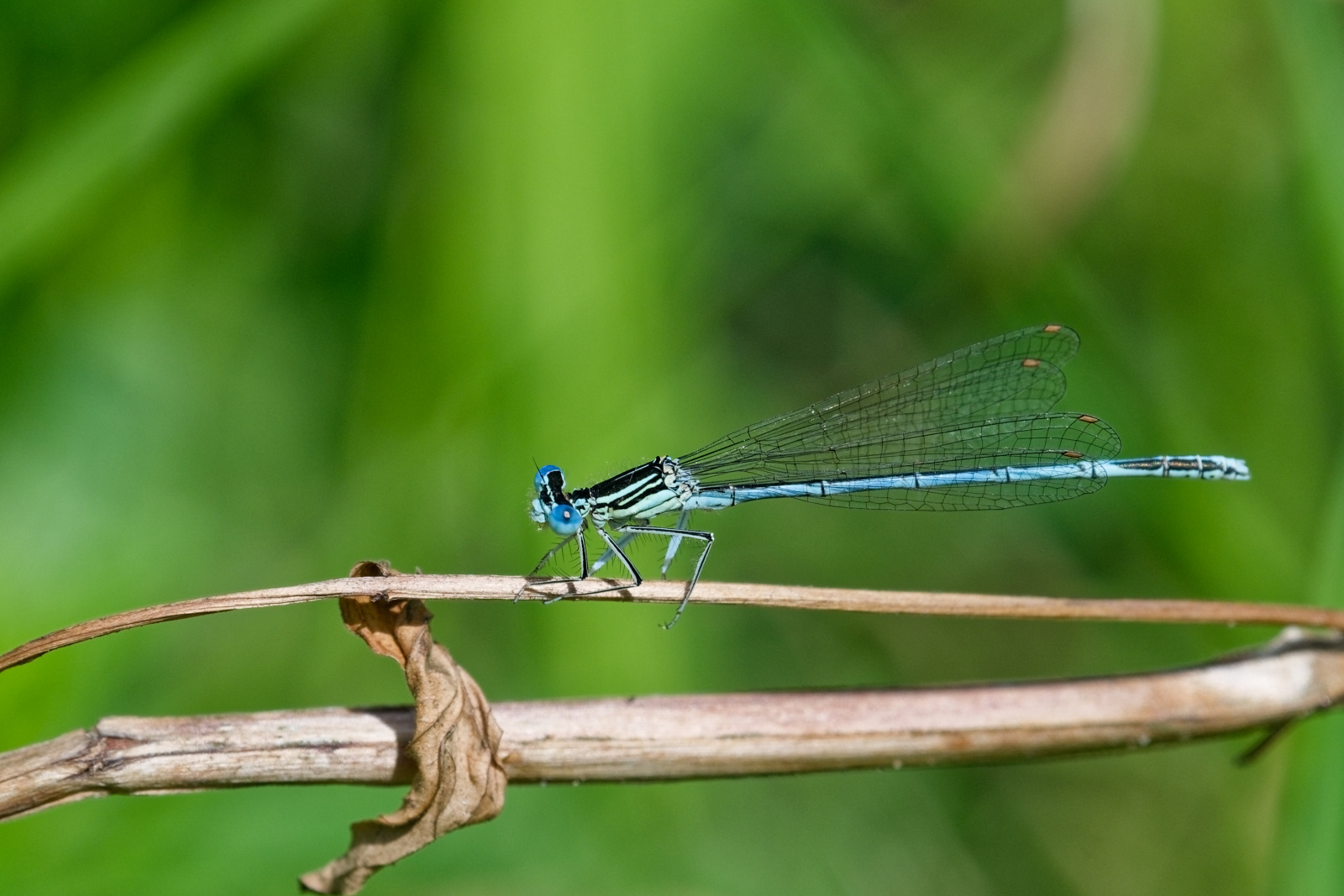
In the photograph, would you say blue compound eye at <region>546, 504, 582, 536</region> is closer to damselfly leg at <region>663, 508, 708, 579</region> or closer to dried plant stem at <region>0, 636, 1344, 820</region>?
damselfly leg at <region>663, 508, 708, 579</region>

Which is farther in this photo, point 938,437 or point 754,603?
point 938,437

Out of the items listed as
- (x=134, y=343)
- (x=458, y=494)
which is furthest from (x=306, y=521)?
(x=134, y=343)

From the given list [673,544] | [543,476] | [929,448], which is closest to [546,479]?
[543,476]

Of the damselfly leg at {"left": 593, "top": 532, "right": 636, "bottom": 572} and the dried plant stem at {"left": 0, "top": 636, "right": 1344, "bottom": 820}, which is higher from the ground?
the damselfly leg at {"left": 593, "top": 532, "right": 636, "bottom": 572}

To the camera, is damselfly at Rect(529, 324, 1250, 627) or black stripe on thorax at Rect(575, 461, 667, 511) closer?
black stripe on thorax at Rect(575, 461, 667, 511)

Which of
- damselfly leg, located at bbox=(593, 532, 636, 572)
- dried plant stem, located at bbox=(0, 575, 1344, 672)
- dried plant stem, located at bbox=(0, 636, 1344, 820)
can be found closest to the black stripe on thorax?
damselfly leg, located at bbox=(593, 532, 636, 572)

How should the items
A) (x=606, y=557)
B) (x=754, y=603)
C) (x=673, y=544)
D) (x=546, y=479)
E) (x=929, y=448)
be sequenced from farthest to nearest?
(x=929, y=448), (x=673, y=544), (x=546, y=479), (x=606, y=557), (x=754, y=603)

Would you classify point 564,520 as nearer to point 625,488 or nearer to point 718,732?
point 625,488
